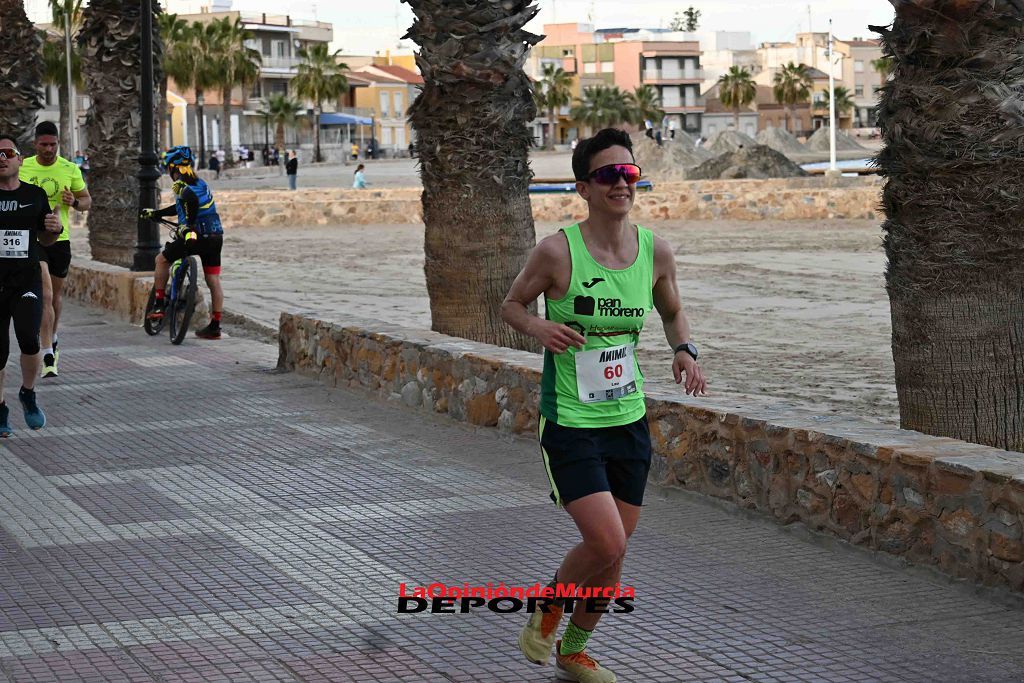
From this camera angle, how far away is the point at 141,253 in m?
17.0

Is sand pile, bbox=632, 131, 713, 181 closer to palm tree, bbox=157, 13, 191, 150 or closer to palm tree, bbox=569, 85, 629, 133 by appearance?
palm tree, bbox=157, 13, 191, 150

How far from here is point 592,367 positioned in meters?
4.57

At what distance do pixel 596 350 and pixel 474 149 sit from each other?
5.72 meters

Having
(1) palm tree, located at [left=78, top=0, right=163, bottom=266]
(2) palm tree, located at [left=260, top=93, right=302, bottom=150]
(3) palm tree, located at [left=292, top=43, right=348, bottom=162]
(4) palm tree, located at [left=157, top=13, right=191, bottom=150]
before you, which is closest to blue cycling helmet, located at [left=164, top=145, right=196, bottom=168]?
(1) palm tree, located at [left=78, top=0, right=163, bottom=266]

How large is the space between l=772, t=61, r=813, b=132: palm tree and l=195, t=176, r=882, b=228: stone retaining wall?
91.5m

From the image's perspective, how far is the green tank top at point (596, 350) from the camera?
4570 millimetres

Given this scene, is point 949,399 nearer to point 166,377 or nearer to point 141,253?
point 166,377

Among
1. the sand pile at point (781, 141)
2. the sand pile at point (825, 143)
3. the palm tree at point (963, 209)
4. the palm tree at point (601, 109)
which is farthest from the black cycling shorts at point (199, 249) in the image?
the palm tree at point (601, 109)

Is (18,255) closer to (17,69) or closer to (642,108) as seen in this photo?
(17,69)

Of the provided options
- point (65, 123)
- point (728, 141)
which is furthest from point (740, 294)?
point (65, 123)

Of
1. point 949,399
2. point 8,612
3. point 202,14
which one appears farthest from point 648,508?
point 202,14

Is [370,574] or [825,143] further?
[825,143]

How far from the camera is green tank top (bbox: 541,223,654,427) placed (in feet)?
15.0

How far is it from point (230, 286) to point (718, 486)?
15976 millimetres
